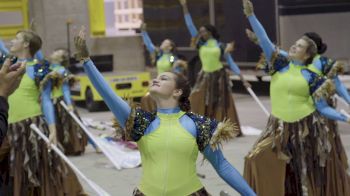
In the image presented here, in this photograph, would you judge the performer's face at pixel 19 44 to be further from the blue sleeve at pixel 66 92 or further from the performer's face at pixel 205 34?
the performer's face at pixel 205 34

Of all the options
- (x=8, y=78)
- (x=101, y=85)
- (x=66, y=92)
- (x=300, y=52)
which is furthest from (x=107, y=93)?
(x=66, y=92)

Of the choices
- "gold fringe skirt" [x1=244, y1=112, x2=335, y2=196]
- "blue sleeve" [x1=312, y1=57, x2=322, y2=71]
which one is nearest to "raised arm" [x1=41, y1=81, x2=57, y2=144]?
"gold fringe skirt" [x1=244, y1=112, x2=335, y2=196]

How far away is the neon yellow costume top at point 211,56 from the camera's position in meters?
12.1

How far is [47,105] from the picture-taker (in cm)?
677

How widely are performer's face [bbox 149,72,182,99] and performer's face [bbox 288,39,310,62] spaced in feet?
8.62

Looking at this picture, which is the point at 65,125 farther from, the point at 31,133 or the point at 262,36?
the point at 262,36

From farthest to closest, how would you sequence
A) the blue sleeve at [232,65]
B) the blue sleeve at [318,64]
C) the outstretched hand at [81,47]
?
1. the blue sleeve at [232,65]
2. the blue sleeve at [318,64]
3. the outstretched hand at [81,47]

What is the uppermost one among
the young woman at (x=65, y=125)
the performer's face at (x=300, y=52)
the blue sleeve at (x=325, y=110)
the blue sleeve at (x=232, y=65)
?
the performer's face at (x=300, y=52)

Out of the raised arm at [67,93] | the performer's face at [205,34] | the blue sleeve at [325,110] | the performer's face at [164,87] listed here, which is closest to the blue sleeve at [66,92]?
the raised arm at [67,93]

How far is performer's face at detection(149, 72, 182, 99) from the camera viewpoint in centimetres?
457

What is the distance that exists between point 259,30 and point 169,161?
2571mm

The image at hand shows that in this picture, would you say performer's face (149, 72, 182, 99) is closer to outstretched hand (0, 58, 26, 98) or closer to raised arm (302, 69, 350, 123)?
outstretched hand (0, 58, 26, 98)

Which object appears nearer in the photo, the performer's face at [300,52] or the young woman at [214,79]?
the performer's face at [300,52]

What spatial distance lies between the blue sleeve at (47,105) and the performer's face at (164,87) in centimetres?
232
